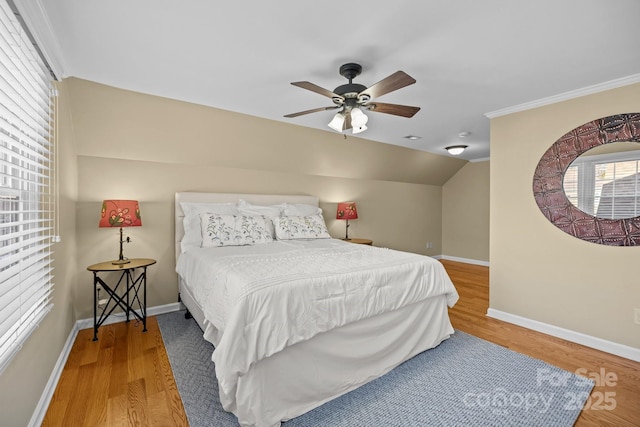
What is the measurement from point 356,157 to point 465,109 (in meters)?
1.83

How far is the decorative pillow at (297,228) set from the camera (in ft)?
11.2

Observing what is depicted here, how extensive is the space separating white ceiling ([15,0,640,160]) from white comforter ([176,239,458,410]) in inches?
59.2

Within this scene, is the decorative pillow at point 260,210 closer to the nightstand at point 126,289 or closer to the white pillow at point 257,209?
the white pillow at point 257,209

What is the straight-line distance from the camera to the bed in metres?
1.50

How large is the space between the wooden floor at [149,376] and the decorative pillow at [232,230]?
1.04 meters

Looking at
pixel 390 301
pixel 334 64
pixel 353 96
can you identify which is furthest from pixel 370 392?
pixel 334 64

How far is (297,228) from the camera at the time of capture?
3479 millimetres

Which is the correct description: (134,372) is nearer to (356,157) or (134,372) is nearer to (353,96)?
(353,96)

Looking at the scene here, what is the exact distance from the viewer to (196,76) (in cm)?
238

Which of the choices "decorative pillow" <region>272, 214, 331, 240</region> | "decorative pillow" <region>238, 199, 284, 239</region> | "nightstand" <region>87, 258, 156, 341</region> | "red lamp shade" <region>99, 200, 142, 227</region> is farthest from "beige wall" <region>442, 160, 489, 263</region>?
"red lamp shade" <region>99, 200, 142, 227</region>

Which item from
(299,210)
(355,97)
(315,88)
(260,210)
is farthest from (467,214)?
(315,88)

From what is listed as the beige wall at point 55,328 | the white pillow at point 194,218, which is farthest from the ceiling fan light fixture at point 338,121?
the beige wall at point 55,328

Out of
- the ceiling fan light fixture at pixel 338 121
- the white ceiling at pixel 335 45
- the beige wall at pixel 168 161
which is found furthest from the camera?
the beige wall at pixel 168 161

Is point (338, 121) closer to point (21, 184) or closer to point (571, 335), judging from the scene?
point (21, 184)
